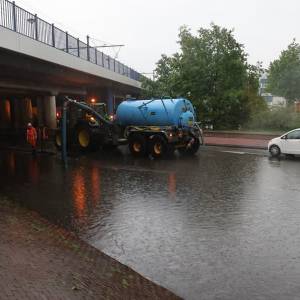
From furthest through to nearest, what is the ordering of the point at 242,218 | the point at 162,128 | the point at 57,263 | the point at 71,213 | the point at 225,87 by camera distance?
the point at 225,87
the point at 162,128
the point at 71,213
the point at 242,218
the point at 57,263

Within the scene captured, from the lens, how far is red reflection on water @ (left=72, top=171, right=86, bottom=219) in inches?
399

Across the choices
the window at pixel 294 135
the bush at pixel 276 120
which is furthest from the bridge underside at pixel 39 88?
the window at pixel 294 135

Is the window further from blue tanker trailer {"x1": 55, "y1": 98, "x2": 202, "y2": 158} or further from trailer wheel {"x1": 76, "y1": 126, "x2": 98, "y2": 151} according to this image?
trailer wheel {"x1": 76, "y1": 126, "x2": 98, "y2": 151}

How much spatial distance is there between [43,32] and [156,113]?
6773 mm

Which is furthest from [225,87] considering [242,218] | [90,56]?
[242,218]

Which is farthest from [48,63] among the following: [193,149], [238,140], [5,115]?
[5,115]

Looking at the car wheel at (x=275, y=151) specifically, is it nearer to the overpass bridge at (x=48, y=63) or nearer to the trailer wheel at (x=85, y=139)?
the trailer wheel at (x=85, y=139)

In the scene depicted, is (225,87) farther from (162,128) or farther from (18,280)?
(18,280)

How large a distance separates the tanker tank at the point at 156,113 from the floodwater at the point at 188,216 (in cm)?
383

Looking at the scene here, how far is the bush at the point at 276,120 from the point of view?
30.2 meters

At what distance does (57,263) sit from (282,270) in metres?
3.33

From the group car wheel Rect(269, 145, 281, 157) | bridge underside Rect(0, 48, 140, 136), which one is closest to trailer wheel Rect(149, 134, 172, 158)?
car wheel Rect(269, 145, 281, 157)

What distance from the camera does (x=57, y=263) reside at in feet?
20.5

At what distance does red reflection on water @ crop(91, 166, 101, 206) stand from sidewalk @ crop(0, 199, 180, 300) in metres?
3.48
